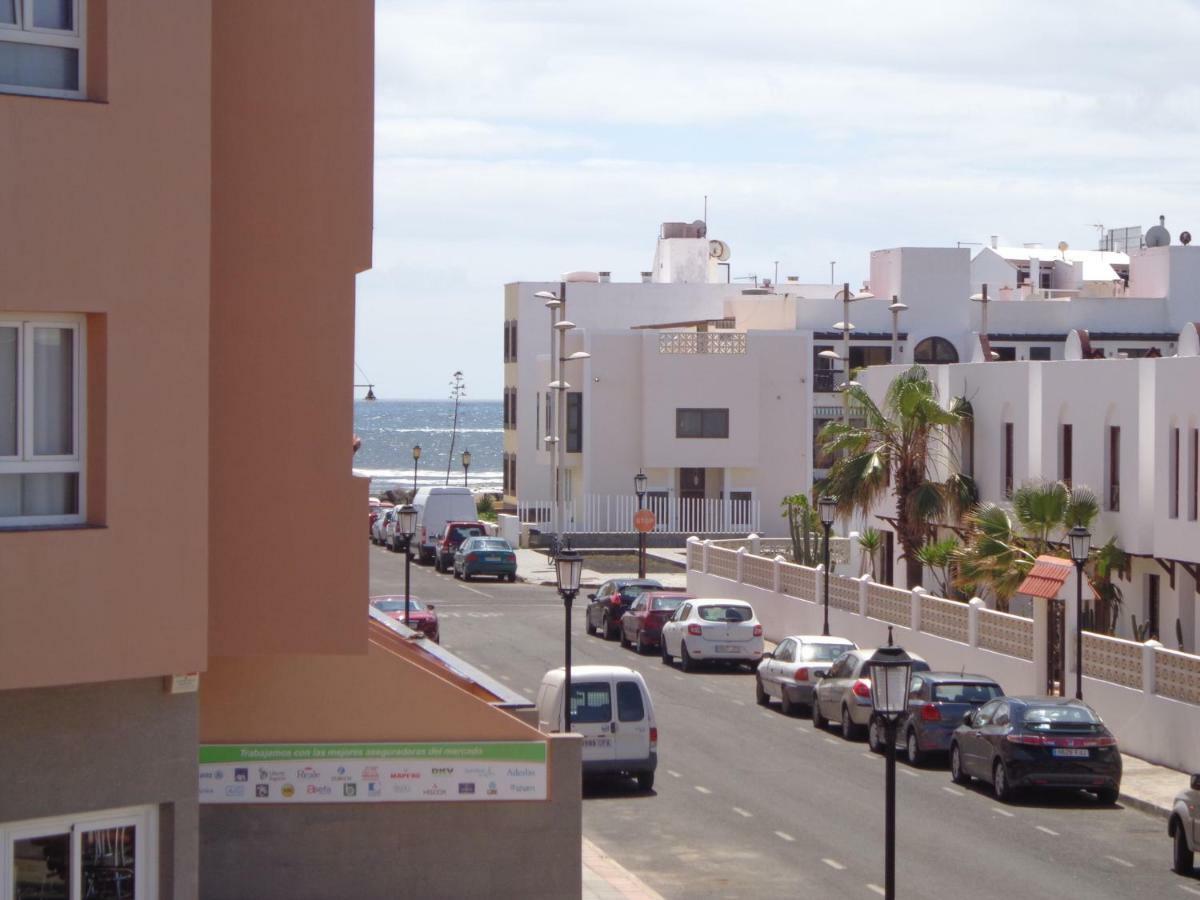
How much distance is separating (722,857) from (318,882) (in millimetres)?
6537

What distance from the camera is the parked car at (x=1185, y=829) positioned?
1958 centimetres

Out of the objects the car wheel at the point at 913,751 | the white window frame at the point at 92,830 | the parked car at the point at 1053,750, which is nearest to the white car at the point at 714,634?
the car wheel at the point at 913,751

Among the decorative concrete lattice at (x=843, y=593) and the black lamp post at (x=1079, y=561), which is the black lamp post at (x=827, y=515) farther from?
the black lamp post at (x=1079, y=561)

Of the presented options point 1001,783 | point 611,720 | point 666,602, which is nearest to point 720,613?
point 666,602

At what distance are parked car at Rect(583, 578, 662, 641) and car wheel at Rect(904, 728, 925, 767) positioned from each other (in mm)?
15370

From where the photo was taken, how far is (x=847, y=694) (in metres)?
29.3

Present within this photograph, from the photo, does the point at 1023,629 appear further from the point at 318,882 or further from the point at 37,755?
the point at 37,755

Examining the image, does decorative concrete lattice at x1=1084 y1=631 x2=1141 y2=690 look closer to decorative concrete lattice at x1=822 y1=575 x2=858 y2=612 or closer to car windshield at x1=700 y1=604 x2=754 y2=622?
car windshield at x1=700 y1=604 x2=754 y2=622

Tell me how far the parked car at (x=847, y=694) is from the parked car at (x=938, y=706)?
4.83 feet

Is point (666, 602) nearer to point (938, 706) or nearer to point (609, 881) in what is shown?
point (938, 706)

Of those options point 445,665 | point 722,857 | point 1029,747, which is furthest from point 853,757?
point 445,665

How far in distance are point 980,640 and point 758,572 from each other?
1192cm

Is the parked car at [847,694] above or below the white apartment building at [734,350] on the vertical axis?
below

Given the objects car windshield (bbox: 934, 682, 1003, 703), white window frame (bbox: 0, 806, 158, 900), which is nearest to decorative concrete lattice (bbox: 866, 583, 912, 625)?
car windshield (bbox: 934, 682, 1003, 703)
